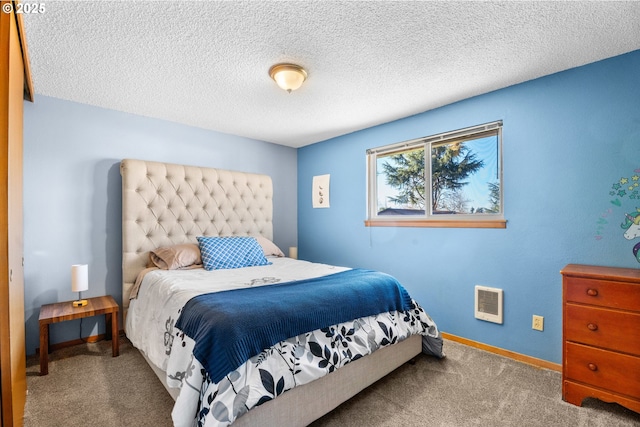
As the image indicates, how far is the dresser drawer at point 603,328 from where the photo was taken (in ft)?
5.75

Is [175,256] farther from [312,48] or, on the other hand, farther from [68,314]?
[312,48]

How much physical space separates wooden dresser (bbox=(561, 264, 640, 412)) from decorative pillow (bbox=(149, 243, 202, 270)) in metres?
2.92

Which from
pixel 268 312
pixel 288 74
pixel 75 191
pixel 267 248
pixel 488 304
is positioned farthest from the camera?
pixel 267 248

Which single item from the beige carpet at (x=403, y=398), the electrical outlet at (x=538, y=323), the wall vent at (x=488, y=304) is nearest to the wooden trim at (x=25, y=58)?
the beige carpet at (x=403, y=398)

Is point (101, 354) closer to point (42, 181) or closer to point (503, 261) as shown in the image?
point (42, 181)

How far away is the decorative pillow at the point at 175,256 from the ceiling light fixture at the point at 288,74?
1.77 meters

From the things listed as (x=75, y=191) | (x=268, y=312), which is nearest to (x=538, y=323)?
(x=268, y=312)

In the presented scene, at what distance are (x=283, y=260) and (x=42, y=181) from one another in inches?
88.9

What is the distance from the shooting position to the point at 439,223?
9.87 ft

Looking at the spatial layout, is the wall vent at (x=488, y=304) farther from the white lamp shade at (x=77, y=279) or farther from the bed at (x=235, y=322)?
the white lamp shade at (x=77, y=279)

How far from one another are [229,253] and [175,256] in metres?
0.48

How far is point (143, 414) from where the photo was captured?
70.5 inches

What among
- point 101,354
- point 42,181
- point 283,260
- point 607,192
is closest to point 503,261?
point 607,192

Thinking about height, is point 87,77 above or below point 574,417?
above
